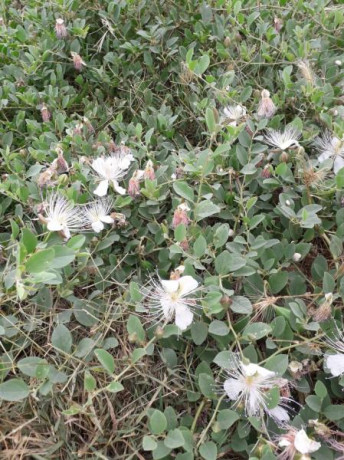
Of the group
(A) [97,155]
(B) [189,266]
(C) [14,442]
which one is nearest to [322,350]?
(B) [189,266]

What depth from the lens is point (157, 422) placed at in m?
0.89

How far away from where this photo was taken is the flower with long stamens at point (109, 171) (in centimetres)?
125

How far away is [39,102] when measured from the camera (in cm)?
168

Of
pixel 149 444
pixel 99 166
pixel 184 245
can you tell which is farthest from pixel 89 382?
pixel 99 166

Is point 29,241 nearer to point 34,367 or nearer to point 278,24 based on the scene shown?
point 34,367

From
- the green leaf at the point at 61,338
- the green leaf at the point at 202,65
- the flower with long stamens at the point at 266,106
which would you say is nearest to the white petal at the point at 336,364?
the green leaf at the point at 61,338

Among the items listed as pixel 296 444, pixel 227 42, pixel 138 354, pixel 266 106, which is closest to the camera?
pixel 296 444

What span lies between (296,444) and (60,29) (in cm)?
158

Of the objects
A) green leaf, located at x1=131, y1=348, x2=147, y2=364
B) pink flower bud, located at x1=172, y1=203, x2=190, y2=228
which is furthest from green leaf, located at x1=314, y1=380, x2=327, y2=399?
pink flower bud, located at x1=172, y1=203, x2=190, y2=228

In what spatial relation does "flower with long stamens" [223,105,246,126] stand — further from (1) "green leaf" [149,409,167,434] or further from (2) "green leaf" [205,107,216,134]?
(1) "green leaf" [149,409,167,434]

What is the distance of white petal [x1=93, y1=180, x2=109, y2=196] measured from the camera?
124 centimetres

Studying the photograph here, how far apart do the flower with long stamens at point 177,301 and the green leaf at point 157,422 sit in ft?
0.57

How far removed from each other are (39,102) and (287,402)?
4.11 feet

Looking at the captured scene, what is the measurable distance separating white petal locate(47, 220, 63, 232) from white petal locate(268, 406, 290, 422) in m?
0.57
